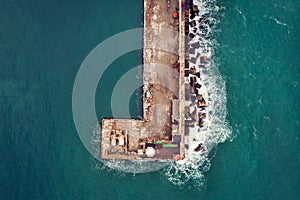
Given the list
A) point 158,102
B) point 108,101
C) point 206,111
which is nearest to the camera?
point 108,101

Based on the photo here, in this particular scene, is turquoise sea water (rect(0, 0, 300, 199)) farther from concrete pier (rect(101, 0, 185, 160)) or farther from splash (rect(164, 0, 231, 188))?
concrete pier (rect(101, 0, 185, 160))

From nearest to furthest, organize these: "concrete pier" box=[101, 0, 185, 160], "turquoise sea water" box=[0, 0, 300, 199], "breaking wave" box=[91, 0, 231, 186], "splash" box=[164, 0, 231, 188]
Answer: "turquoise sea water" box=[0, 0, 300, 199] < "breaking wave" box=[91, 0, 231, 186] < "splash" box=[164, 0, 231, 188] < "concrete pier" box=[101, 0, 185, 160]

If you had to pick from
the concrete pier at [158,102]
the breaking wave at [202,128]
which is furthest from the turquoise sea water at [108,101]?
the concrete pier at [158,102]

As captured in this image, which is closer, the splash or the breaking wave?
the breaking wave

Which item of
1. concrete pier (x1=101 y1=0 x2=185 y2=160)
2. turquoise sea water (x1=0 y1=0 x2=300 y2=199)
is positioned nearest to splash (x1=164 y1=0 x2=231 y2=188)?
turquoise sea water (x1=0 y1=0 x2=300 y2=199)

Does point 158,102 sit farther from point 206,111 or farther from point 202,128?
point 202,128

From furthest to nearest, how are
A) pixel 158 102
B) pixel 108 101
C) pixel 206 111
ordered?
pixel 206 111, pixel 158 102, pixel 108 101

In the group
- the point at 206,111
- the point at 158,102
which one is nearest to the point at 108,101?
the point at 158,102

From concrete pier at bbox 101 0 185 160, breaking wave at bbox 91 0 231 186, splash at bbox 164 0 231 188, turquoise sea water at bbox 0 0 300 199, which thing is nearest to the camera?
turquoise sea water at bbox 0 0 300 199
